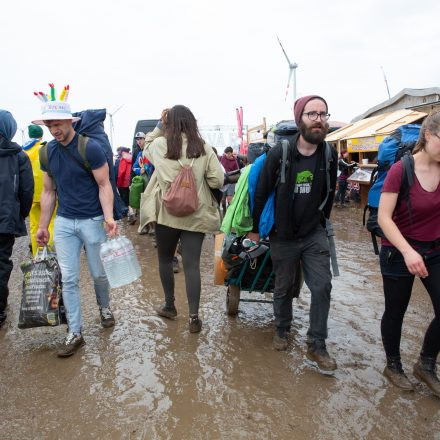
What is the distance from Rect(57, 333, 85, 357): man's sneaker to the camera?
11.0 ft

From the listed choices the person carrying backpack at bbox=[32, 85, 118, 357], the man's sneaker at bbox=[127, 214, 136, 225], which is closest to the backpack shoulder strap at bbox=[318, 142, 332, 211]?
the person carrying backpack at bbox=[32, 85, 118, 357]

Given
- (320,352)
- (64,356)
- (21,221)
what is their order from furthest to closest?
1. (21,221)
2. (64,356)
3. (320,352)

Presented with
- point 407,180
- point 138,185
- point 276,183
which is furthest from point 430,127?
point 138,185

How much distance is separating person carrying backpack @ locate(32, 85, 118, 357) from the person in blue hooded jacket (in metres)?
0.46

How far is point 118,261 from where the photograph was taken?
11.5 ft

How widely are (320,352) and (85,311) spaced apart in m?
2.53

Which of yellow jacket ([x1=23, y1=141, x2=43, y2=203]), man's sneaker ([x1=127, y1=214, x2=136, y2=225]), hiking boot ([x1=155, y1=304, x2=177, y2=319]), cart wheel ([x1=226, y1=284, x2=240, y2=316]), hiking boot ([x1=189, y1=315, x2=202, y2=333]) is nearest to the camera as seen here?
hiking boot ([x1=189, y1=315, x2=202, y2=333])

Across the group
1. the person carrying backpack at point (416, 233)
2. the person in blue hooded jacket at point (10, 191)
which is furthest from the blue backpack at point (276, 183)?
the person in blue hooded jacket at point (10, 191)

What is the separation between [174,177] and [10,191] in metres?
1.60

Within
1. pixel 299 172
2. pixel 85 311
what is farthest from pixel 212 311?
pixel 299 172

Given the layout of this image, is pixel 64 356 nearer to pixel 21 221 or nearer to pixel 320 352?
pixel 21 221

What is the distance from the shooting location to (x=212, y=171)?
11.8ft

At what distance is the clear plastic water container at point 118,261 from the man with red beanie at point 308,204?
114 centimetres

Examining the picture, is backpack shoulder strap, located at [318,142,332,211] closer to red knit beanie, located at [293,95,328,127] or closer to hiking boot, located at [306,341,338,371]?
red knit beanie, located at [293,95,328,127]
